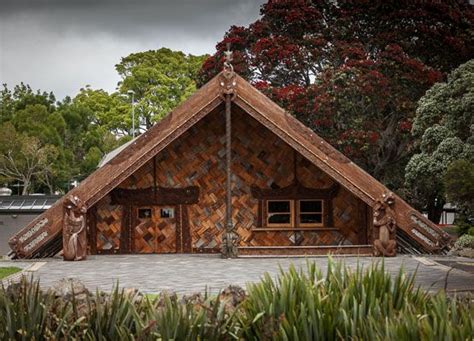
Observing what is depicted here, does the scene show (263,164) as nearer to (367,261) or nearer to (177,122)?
(177,122)

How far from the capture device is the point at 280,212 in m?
19.7

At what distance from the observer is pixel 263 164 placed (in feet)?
64.5

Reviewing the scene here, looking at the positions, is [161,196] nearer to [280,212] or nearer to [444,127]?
[280,212]

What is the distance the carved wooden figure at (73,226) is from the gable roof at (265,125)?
22 centimetres

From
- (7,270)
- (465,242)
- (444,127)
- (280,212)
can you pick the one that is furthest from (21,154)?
(7,270)

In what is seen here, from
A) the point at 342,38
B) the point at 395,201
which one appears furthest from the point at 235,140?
the point at 342,38

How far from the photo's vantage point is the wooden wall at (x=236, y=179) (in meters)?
19.5

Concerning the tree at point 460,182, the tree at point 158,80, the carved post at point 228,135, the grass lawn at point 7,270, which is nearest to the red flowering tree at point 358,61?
the carved post at point 228,135

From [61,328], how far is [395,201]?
1215 centimetres

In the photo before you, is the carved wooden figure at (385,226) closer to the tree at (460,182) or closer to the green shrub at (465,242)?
the green shrub at (465,242)

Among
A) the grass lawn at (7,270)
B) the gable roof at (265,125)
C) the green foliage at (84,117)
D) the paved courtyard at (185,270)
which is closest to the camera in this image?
the paved courtyard at (185,270)

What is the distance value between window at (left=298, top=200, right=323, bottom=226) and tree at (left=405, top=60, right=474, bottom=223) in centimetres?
305

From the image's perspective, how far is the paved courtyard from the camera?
40.9 feet

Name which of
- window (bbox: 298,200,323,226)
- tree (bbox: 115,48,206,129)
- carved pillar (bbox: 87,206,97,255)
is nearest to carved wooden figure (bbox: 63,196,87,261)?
carved pillar (bbox: 87,206,97,255)
